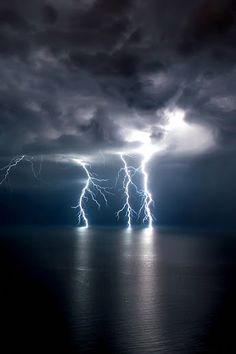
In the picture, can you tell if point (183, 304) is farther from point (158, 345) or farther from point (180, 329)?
point (158, 345)

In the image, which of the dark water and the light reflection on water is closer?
the dark water

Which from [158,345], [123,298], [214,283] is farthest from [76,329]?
[214,283]

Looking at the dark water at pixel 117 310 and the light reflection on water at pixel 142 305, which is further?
the light reflection on water at pixel 142 305

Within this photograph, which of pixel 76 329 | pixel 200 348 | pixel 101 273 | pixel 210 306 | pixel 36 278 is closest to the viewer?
pixel 200 348

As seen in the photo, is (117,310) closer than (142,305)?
Yes

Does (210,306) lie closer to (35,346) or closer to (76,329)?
(76,329)

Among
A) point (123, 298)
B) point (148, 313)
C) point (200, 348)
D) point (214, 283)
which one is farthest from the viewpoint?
point (214, 283)

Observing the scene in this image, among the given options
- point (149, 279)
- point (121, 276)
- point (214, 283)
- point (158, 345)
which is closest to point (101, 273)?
point (121, 276)

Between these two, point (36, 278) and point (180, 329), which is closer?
point (180, 329)

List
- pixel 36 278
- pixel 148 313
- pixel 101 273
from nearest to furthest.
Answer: pixel 148 313, pixel 36 278, pixel 101 273
